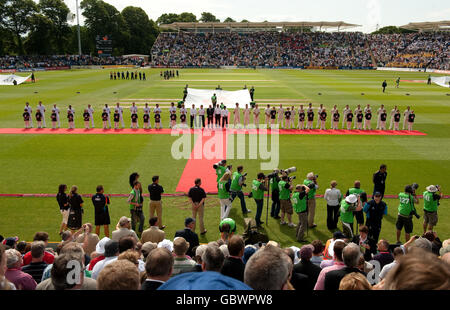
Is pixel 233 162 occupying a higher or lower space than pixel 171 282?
lower

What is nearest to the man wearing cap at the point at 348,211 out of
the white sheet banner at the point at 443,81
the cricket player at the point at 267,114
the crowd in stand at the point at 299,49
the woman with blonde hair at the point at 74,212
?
the woman with blonde hair at the point at 74,212

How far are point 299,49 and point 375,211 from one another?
3447 inches

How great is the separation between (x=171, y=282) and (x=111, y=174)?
1290 centimetres

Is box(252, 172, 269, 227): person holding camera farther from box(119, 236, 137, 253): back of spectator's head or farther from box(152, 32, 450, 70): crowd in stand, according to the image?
box(152, 32, 450, 70): crowd in stand

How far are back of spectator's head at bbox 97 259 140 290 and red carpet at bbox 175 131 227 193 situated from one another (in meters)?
10.1

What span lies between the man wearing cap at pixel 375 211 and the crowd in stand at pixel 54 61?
78.6 metres

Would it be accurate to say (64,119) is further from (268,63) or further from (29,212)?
(268,63)

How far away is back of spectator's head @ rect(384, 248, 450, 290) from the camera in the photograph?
1.82m

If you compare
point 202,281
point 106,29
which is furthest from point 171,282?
point 106,29

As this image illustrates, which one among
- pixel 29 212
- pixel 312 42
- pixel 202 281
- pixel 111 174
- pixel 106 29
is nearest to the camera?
pixel 202 281

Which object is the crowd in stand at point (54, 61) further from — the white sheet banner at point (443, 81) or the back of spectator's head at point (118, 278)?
the back of spectator's head at point (118, 278)

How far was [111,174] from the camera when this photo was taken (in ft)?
46.8

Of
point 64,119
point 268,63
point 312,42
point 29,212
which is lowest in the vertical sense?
point 29,212
